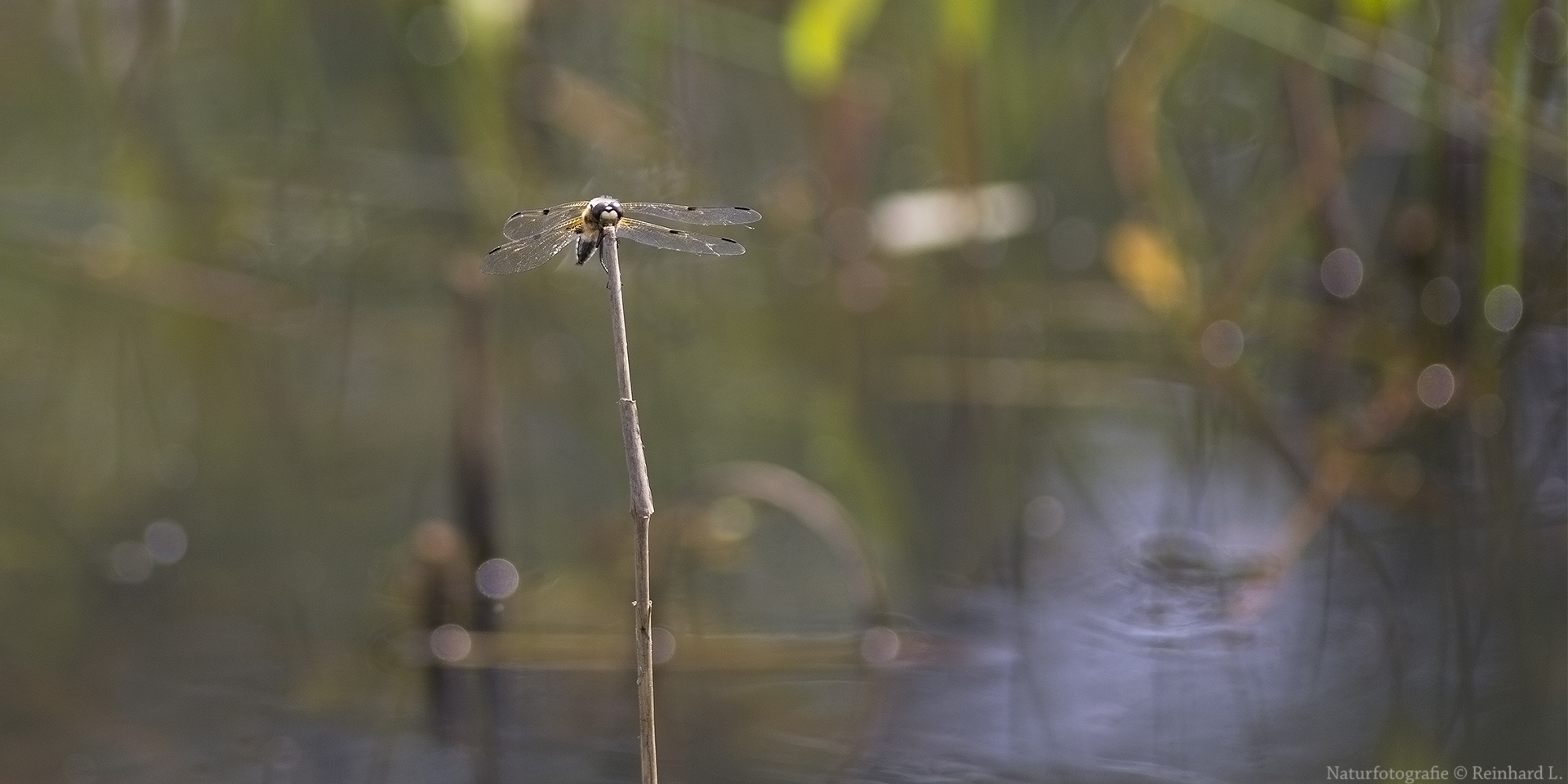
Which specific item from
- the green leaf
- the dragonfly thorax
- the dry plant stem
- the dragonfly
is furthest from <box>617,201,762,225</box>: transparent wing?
the green leaf

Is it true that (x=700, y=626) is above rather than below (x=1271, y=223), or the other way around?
below

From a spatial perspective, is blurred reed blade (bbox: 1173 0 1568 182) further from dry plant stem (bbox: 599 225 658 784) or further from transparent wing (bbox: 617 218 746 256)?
dry plant stem (bbox: 599 225 658 784)

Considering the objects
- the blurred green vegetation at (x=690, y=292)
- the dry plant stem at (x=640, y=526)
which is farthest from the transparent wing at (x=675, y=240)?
the blurred green vegetation at (x=690, y=292)

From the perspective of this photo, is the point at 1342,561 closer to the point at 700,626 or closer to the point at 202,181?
the point at 700,626

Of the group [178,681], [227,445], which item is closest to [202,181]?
[227,445]

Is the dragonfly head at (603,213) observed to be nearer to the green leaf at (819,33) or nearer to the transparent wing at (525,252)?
the transparent wing at (525,252)

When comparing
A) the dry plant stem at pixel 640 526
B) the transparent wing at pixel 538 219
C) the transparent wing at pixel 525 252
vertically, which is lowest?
the dry plant stem at pixel 640 526

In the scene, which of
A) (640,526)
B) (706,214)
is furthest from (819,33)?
(640,526)
